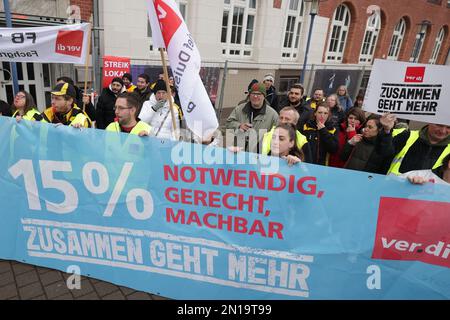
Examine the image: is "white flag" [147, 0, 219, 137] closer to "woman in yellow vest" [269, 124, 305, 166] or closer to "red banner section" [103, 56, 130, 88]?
"woman in yellow vest" [269, 124, 305, 166]

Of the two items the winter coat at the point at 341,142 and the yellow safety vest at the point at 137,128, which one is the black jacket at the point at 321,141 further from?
the yellow safety vest at the point at 137,128

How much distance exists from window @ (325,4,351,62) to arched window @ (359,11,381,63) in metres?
1.61

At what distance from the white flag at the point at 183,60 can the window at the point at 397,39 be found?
64.4 feet

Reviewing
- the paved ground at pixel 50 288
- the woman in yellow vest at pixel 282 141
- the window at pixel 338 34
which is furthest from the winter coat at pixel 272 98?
the window at pixel 338 34

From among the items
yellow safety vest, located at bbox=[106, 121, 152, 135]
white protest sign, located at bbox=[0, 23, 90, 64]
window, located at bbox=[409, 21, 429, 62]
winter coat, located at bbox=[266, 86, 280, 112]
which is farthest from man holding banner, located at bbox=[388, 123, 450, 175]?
window, located at bbox=[409, 21, 429, 62]

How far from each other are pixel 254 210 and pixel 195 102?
1.01 meters

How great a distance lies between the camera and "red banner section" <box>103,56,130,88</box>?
272 inches

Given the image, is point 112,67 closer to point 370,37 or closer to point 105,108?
point 105,108

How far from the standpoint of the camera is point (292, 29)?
13.0 m

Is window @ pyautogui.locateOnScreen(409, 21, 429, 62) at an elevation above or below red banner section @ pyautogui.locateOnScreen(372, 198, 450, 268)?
above

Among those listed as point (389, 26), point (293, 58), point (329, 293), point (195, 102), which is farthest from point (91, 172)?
point (389, 26)

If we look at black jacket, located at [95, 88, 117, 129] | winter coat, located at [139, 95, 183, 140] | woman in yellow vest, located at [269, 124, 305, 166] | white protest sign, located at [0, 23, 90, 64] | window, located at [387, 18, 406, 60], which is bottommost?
black jacket, located at [95, 88, 117, 129]

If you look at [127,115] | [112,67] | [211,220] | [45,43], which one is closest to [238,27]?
[112,67]

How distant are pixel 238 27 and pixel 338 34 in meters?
6.50
